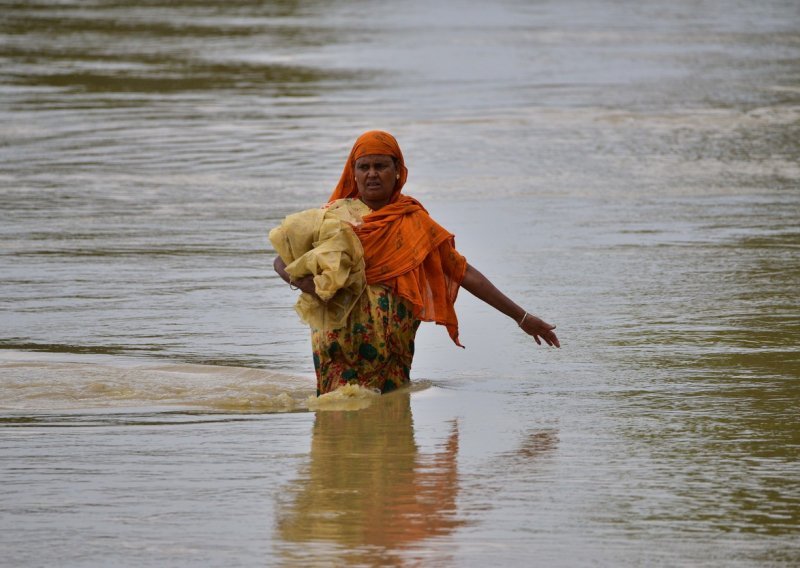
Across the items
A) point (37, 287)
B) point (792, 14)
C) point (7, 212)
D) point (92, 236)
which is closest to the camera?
point (37, 287)

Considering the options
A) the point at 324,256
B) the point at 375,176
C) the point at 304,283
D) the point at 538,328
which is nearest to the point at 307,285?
the point at 304,283

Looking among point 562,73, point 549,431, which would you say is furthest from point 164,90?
point 549,431

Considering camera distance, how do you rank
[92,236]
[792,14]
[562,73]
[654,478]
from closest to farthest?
[654,478], [92,236], [562,73], [792,14]

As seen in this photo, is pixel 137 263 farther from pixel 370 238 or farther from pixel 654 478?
pixel 654 478

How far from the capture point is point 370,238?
5965 mm

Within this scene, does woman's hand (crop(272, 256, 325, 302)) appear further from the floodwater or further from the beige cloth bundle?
the floodwater

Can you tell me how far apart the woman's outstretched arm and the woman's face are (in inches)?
17.2

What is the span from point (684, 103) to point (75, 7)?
14622mm

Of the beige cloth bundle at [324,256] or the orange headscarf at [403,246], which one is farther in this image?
the orange headscarf at [403,246]

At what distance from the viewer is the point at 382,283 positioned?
600 cm

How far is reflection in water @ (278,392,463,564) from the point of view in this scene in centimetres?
410

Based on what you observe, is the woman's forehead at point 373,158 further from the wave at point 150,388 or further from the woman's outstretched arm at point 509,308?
the wave at point 150,388

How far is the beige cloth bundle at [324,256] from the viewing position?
5.78 meters

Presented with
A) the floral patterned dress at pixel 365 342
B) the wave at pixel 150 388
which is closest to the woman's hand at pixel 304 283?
the floral patterned dress at pixel 365 342
